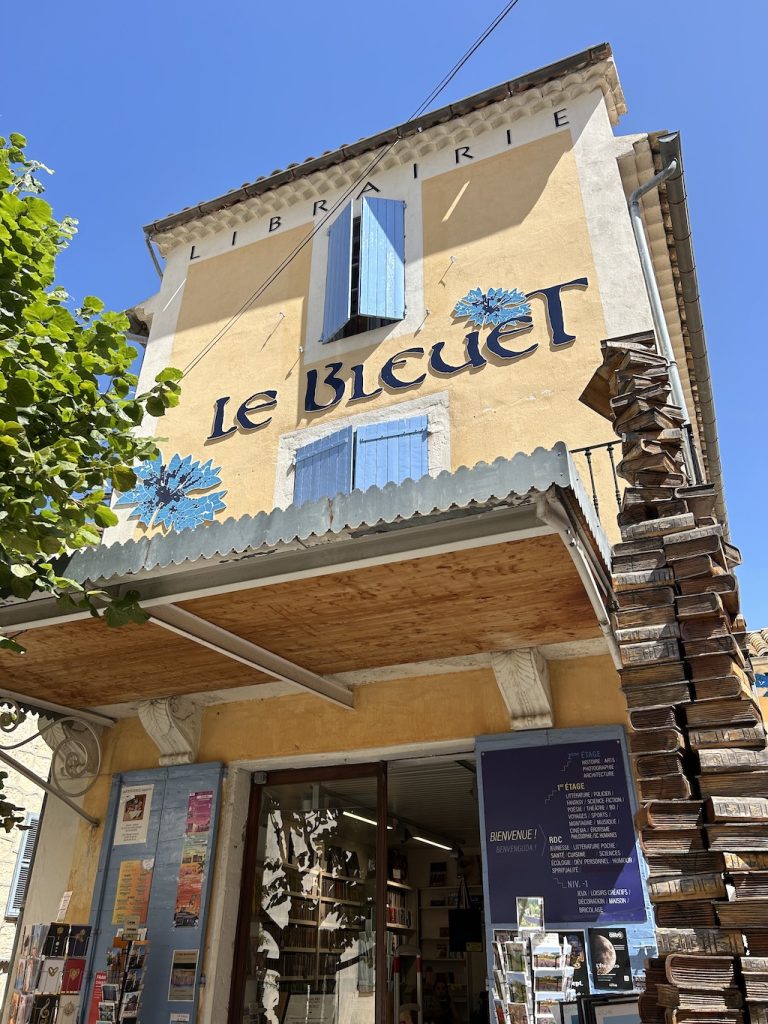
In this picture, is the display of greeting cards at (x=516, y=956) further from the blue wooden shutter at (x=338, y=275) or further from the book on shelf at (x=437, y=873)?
the blue wooden shutter at (x=338, y=275)

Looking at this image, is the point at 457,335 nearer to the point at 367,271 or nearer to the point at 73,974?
the point at 367,271

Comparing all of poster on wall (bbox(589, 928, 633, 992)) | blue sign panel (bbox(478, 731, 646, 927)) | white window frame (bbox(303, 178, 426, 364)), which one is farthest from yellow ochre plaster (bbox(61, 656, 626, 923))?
white window frame (bbox(303, 178, 426, 364))

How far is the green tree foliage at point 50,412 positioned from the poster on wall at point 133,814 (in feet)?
10.4

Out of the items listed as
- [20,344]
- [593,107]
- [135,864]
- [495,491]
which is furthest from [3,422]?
[593,107]

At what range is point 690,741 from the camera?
260 centimetres

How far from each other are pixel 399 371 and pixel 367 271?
1395 mm

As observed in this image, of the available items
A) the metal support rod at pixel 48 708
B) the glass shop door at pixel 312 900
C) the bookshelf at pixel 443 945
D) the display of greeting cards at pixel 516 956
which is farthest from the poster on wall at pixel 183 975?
the bookshelf at pixel 443 945

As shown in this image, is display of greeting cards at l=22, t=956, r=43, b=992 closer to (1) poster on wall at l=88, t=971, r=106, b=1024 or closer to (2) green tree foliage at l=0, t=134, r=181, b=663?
(1) poster on wall at l=88, t=971, r=106, b=1024

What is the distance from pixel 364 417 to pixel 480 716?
3.44 metres

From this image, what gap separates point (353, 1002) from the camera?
22.0 ft

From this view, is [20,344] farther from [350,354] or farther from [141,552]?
[350,354]

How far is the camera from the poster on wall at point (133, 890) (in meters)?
7.05

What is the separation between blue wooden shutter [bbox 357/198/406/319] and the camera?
8930mm

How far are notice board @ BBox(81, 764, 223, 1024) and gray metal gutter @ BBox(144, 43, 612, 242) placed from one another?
7.51m
